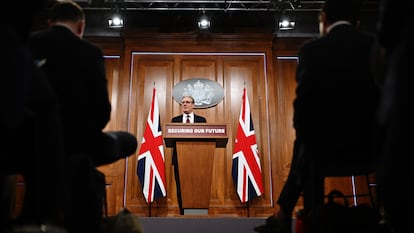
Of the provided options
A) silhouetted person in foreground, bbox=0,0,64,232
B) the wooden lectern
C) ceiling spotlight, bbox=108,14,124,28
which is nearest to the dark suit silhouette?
silhouetted person in foreground, bbox=0,0,64,232

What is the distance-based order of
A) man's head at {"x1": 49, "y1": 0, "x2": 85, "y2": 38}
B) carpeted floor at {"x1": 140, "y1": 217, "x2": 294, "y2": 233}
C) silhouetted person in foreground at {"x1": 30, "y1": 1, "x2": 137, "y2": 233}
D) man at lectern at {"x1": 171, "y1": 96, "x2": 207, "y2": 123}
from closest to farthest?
silhouetted person in foreground at {"x1": 30, "y1": 1, "x2": 137, "y2": 233}, man's head at {"x1": 49, "y1": 0, "x2": 85, "y2": 38}, carpeted floor at {"x1": 140, "y1": 217, "x2": 294, "y2": 233}, man at lectern at {"x1": 171, "y1": 96, "x2": 207, "y2": 123}

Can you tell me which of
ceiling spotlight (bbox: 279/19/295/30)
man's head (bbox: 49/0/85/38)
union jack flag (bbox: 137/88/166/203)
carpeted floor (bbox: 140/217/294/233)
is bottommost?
carpeted floor (bbox: 140/217/294/233)

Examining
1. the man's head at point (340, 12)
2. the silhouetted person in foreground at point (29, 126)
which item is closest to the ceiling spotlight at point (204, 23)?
the man's head at point (340, 12)

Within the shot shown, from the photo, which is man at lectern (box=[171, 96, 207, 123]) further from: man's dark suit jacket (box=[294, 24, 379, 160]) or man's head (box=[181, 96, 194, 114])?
man's dark suit jacket (box=[294, 24, 379, 160])

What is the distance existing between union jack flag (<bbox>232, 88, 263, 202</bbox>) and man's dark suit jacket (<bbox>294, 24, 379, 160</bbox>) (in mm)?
3198

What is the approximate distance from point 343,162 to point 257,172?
126 inches

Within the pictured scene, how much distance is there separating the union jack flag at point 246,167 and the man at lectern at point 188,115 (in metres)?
0.56

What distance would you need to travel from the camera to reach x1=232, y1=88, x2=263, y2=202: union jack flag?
15.7 ft

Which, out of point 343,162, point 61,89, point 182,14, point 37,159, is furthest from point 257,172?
point 37,159

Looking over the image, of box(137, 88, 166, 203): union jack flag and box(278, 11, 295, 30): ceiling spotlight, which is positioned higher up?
box(278, 11, 295, 30): ceiling spotlight

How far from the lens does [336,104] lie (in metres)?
1.59

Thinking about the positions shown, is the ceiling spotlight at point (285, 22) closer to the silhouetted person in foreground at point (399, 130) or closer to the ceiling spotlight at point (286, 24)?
the ceiling spotlight at point (286, 24)

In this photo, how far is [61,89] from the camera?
157cm

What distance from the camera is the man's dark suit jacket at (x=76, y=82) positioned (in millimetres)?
1551
